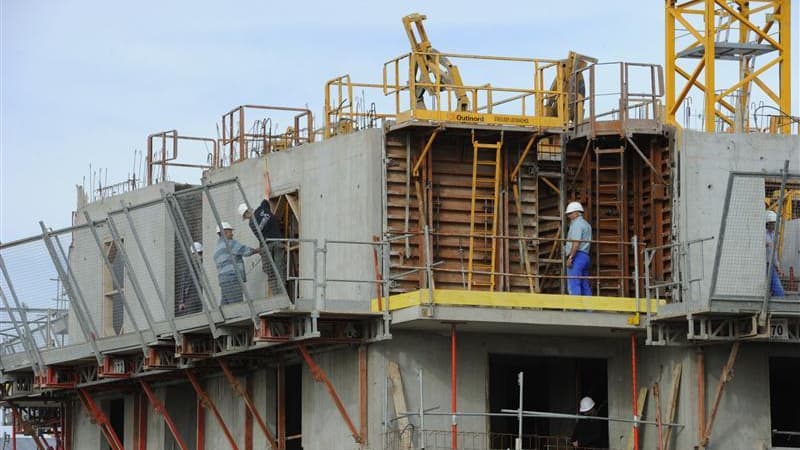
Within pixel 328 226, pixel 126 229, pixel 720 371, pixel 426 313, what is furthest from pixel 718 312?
pixel 126 229

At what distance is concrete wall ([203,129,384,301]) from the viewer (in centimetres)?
4531

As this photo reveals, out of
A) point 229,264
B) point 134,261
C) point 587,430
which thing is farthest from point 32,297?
point 587,430

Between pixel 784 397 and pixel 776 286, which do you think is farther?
pixel 784 397

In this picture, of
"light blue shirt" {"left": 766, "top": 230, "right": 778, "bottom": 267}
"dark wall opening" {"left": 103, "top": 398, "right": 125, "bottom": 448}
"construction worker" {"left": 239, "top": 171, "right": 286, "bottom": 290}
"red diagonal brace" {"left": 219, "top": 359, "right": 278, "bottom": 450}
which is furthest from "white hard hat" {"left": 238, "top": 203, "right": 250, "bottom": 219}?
"dark wall opening" {"left": 103, "top": 398, "right": 125, "bottom": 448}

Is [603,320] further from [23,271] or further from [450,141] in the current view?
[23,271]

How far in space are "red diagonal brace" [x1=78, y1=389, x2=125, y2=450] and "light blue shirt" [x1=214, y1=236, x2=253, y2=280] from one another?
26.5 feet

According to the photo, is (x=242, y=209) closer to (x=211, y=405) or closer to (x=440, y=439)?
(x=211, y=405)

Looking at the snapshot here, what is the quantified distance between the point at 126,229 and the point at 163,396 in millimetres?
4500

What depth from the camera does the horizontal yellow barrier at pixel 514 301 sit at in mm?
42875

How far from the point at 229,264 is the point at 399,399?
15.6ft

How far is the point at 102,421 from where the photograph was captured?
52.4 meters

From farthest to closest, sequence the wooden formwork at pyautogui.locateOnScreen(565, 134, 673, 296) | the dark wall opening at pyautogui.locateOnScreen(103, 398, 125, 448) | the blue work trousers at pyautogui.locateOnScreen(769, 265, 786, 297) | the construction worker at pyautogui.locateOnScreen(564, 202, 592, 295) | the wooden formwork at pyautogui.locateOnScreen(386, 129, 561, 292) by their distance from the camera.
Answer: the dark wall opening at pyautogui.locateOnScreen(103, 398, 125, 448), the wooden formwork at pyautogui.locateOnScreen(565, 134, 673, 296), the wooden formwork at pyautogui.locateOnScreen(386, 129, 561, 292), the construction worker at pyautogui.locateOnScreen(564, 202, 592, 295), the blue work trousers at pyautogui.locateOnScreen(769, 265, 786, 297)

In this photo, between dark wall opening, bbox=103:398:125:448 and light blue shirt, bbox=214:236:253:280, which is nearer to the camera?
light blue shirt, bbox=214:236:253:280

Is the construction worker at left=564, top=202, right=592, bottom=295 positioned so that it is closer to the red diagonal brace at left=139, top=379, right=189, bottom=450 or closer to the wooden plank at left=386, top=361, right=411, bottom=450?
the wooden plank at left=386, top=361, right=411, bottom=450
